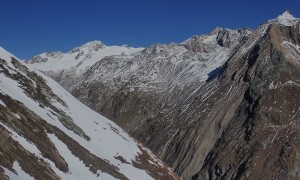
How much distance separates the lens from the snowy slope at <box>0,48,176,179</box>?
3662 centimetres

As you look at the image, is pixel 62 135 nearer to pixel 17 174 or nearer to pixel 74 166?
pixel 74 166

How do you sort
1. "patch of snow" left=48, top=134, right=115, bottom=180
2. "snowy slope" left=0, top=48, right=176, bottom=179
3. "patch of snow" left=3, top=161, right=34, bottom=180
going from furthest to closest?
"patch of snow" left=48, top=134, right=115, bottom=180
"snowy slope" left=0, top=48, right=176, bottom=179
"patch of snow" left=3, top=161, right=34, bottom=180

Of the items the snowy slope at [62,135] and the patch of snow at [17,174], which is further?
the snowy slope at [62,135]

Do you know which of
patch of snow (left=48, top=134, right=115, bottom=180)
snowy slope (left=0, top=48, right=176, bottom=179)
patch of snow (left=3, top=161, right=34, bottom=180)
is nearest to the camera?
patch of snow (left=3, top=161, right=34, bottom=180)

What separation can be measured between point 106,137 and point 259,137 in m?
141

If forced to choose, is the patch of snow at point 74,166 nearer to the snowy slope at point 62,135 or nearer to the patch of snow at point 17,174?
the snowy slope at point 62,135

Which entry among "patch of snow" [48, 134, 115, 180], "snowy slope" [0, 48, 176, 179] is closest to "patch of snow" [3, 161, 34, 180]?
"snowy slope" [0, 48, 176, 179]

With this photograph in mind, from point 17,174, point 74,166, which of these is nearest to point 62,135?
point 74,166

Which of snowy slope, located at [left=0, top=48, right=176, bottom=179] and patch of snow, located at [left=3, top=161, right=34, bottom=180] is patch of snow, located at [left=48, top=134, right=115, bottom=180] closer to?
snowy slope, located at [left=0, top=48, right=176, bottom=179]

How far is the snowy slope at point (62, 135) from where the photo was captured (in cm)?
3662

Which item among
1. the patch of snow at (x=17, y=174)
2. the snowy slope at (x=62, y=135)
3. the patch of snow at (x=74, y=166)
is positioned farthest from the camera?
the patch of snow at (x=74, y=166)

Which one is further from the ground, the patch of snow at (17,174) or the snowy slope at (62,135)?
the snowy slope at (62,135)

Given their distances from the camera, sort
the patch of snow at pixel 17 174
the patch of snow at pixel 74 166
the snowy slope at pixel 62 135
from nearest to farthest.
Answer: the patch of snow at pixel 17 174, the snowy slope at pixel 62 135, the patch of snow at pixel 74 166

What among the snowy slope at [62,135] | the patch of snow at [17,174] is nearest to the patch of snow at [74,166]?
the snowy slope at [62,135]
